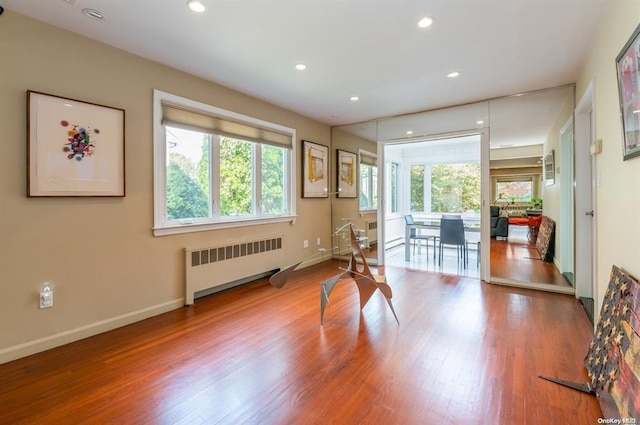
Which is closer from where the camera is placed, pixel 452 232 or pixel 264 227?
pixel 264 227

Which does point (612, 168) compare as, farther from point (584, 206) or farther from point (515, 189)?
point (515, 189)

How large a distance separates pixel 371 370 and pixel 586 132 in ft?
11.0

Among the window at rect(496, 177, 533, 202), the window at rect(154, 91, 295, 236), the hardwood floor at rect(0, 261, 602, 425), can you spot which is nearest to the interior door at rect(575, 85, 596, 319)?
the hardwood floor at rect(0, 261, 602, 425)

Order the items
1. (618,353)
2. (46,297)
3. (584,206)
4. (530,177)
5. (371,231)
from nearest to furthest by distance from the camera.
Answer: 1. (618,353)
2. (46,297)
3. (584,206)
4. (371,231)
5. (530,177)

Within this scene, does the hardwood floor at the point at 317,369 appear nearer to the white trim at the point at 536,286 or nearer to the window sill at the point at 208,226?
the white trim at the point at 536,286

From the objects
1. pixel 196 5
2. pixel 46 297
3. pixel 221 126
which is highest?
pixel 196 5

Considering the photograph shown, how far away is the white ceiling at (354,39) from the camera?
2096mm

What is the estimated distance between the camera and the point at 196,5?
2066 mm

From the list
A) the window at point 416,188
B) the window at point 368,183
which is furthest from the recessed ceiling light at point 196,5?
the window at point 416,188

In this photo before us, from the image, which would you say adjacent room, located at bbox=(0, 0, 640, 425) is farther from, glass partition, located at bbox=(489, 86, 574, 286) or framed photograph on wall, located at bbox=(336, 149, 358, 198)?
framed photograph on wall, located at bbox=(336, 149, 358, 198)

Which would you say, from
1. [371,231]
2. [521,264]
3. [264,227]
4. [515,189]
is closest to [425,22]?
[264,227]

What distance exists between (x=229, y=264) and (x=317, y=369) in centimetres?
201

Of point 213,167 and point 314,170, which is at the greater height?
point 314,170

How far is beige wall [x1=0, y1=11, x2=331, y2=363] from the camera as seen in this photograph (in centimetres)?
213
